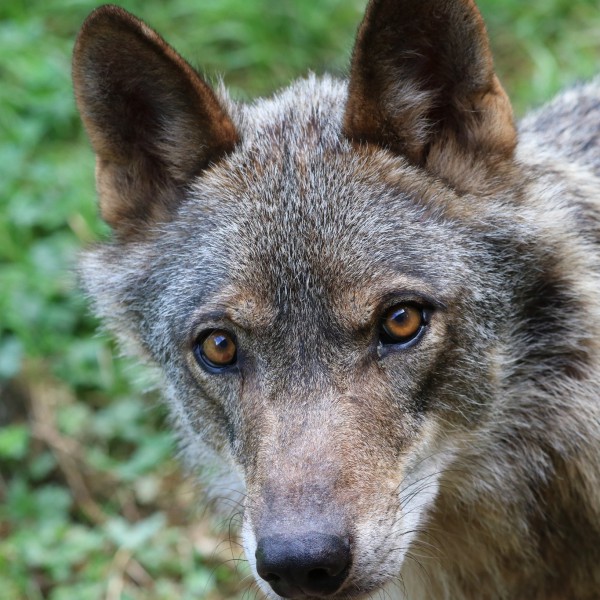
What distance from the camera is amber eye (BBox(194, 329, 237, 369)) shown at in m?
4.30

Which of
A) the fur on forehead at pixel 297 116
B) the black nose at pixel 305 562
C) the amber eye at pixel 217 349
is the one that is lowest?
the black nose at pixel 305 562

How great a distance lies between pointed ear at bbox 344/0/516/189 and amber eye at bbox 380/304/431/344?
688mm

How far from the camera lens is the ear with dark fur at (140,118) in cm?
444

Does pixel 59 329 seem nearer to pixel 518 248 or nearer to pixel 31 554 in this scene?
pixel 31 554

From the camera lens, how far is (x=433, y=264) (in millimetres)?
4203

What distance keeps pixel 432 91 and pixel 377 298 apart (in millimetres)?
1012

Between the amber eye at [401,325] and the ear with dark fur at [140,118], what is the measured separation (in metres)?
1.18

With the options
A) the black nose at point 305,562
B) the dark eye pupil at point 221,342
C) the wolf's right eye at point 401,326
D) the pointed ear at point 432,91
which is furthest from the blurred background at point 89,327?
the wolf's right eye at point 401,326

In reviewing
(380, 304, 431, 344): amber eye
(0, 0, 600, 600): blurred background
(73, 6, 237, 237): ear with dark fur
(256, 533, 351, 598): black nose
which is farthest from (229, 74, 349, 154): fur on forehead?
(256, 533, 351, 598): black nose

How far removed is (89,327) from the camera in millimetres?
7832

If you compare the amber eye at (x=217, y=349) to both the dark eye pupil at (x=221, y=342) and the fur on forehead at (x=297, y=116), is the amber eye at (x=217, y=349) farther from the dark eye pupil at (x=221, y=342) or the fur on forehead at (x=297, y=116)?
the fur on forehead at (x=297, y=116)

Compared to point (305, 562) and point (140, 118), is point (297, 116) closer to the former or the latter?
point (140, 118)

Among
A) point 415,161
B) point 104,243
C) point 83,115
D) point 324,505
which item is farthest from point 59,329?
point 324,505

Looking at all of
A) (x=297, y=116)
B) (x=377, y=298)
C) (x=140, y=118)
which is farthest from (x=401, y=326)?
(x=140, y=118)
